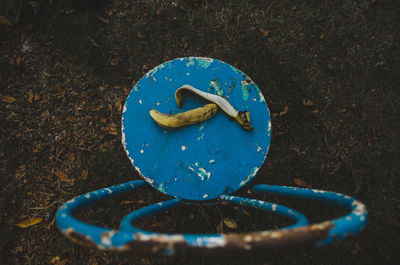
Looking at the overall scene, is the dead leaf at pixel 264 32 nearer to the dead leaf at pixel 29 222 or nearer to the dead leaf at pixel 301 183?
the dead leaf at pixel 301 183

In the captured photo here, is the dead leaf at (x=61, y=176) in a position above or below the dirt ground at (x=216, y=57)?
below

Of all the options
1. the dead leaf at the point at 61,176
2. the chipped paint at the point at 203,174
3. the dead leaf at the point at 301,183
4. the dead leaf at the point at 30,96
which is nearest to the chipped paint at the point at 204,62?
the chipped paint at the point at 203,174

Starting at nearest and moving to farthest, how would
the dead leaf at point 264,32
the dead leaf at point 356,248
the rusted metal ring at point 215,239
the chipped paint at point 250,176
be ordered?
the rusted metal ring at point 215,239 < the chipped paint at point 250,176 < the dead leaf at point 356,248 < the dead leaf at point 264,32

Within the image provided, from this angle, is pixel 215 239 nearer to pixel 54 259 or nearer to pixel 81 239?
pixel 81 239

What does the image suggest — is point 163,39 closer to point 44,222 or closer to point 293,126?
point 293,126

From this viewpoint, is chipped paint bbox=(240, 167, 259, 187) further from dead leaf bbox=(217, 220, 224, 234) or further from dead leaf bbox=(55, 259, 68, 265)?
dead leaf bbox=(55, 259, 68, 265)

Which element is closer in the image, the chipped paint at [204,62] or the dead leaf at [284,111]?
the chipped paint at [204,62]

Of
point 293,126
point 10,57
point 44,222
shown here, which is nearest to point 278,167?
point 293,126
